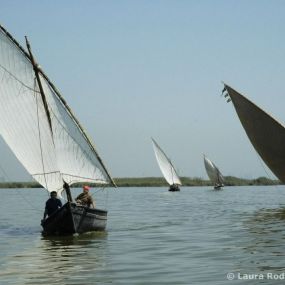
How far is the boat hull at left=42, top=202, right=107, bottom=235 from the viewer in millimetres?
24047

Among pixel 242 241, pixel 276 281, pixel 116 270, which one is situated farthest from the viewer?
pixel 242 241

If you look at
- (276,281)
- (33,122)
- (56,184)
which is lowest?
(276,281)

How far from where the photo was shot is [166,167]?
3664 inches

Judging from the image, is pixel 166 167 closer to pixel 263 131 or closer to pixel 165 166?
pixel 165 166

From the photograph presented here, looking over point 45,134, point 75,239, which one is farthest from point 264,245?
point 45,134

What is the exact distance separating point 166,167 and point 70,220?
227 feet

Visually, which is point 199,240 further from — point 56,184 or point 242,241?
point 56,184

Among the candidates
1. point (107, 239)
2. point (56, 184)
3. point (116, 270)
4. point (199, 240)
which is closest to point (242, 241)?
point (199, 240)

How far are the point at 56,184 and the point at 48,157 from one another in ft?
3.95

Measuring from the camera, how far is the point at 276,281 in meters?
14.2

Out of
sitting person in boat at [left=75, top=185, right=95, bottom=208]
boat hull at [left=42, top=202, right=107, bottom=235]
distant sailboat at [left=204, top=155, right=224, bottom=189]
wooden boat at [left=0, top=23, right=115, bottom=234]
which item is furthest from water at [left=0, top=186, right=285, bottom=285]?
distant sailboat at [left=204, top=155, right=224, bottom=189]

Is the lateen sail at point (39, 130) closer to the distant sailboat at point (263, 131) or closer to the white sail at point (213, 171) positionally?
the distant sailboat at point (263, 131)

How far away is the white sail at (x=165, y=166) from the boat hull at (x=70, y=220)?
62.7m

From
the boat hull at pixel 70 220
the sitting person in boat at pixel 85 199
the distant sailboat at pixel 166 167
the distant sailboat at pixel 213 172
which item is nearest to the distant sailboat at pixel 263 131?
the sitting person in boat at pixel 85 199
